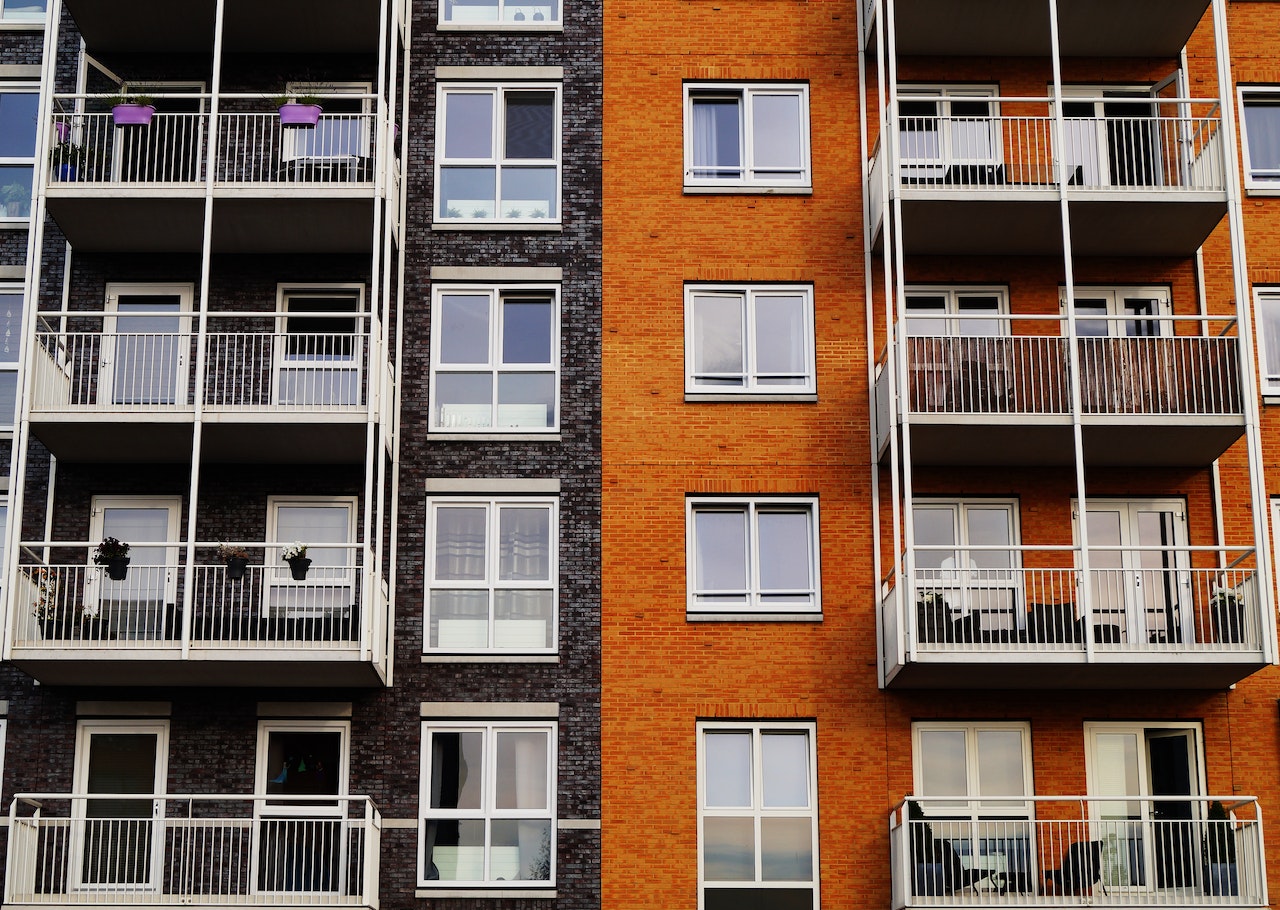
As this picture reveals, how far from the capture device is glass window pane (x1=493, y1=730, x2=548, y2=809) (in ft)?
65.6

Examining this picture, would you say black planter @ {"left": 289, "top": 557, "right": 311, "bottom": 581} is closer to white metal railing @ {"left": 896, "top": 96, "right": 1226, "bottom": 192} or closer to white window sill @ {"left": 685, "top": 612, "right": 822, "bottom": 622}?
white window sill @ {"left": 685, "top": 612, "right": 822, "bottom": 622}

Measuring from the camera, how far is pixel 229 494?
2091 centimetres

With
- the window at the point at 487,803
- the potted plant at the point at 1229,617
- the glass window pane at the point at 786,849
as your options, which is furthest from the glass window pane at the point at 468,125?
the potted plant at the point at 1229,617

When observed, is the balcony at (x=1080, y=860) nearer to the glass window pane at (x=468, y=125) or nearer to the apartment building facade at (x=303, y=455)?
the apartment building facade at (x=303, y=455)

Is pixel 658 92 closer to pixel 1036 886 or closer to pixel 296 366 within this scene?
pixel 296 366

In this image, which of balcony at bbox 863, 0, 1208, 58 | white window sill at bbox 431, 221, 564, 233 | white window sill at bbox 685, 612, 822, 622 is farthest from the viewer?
white window sill at bbox 431, 221, 564, 233

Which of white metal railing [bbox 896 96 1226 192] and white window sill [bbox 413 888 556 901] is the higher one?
white metal railing [bbox 896 96 1226 192]

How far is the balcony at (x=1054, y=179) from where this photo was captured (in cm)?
2072

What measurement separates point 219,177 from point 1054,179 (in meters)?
10.1

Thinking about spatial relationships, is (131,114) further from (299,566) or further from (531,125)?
(299,566)

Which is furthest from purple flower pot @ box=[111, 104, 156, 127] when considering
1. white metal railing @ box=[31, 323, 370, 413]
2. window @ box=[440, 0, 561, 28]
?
window @ box=[440, 0, 561, 28]

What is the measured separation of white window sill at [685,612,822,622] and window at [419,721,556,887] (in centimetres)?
205

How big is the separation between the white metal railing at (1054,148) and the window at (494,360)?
478 cm

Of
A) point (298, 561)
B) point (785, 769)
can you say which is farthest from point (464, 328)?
point (785, 769)
